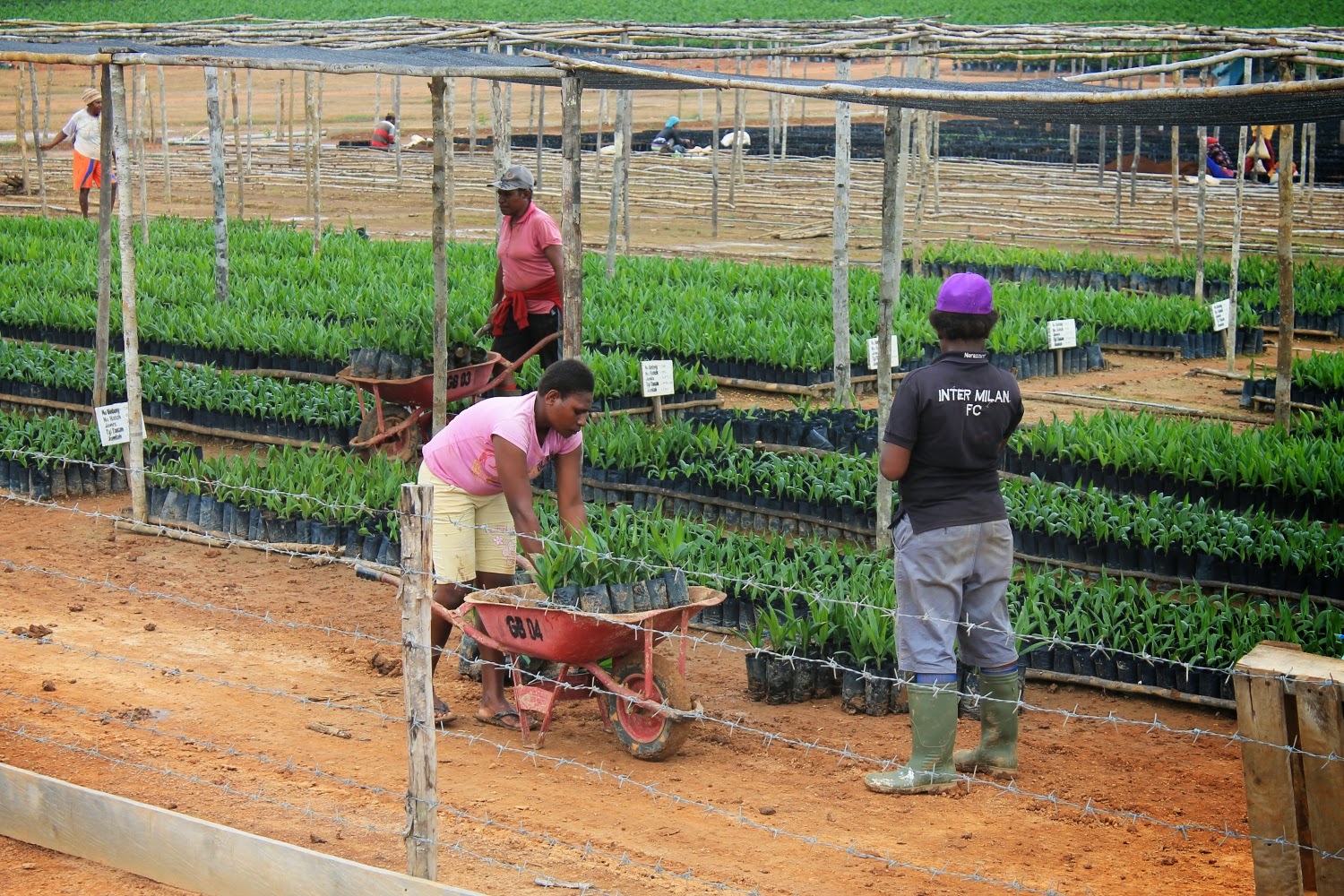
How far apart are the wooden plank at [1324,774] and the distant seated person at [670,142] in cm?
2685

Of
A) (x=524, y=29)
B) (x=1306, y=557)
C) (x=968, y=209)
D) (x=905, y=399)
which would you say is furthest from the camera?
(x=968, y=209)

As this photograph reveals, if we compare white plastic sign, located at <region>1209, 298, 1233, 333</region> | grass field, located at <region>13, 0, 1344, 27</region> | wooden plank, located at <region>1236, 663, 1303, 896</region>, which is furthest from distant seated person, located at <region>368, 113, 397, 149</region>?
wooden plank, located at <region>1236, 663, 1303, 896</region>

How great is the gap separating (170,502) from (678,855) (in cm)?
428

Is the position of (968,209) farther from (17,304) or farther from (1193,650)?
(1193,650)

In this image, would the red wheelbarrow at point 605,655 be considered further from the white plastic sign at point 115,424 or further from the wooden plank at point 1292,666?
the white plastic sign at point 115,424

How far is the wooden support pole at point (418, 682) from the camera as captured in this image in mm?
3438

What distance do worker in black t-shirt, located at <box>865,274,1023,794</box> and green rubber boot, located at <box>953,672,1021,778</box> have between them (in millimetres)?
43

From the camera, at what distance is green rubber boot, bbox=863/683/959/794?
175 inches

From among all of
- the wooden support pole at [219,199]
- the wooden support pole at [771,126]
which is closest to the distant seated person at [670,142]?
the wooden support pole at [771,126]

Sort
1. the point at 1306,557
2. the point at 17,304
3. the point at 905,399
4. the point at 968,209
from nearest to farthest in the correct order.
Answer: the point at 905,399
the point at 1306,557
the point at 17,304
the point at 968,209

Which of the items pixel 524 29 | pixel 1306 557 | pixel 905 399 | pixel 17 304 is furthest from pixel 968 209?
pixel 905 399

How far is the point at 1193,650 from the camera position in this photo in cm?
549

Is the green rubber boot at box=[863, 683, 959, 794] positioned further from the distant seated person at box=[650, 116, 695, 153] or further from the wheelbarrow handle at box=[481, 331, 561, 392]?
the distant seated person at box=[650, 116, 695, 153]

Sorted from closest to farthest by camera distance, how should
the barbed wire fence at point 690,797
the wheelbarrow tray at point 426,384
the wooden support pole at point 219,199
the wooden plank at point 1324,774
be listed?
the wooden plank at point 1324,774 < the barbed wire fence at point 690,797 < the wheelbarrow tray at point 426,384 < the wooden support pole at point 219,199
